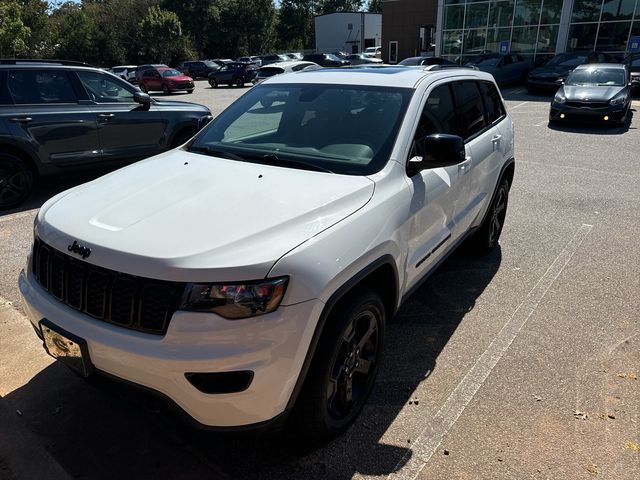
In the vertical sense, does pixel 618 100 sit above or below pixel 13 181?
below

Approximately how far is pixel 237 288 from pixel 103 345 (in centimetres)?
64

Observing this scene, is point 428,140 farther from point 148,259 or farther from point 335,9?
point 335,9

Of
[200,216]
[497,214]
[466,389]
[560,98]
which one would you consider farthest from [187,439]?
[560,98]

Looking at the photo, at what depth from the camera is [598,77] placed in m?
13.9

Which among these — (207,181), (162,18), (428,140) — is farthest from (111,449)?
(162,18)

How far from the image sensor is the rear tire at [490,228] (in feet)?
16.0

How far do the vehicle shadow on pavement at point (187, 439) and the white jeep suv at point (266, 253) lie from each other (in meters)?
0.16

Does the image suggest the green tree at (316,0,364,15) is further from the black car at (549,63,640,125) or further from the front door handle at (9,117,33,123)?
the front door handle at (9,117,33,123)

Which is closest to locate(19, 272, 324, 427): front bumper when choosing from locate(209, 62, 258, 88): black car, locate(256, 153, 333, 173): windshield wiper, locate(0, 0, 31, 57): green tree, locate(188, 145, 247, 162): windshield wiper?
locate(256, 153, 333, 173): windshield wiper

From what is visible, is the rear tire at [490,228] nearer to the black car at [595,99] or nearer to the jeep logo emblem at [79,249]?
the jeep logo emblem at [79,249]

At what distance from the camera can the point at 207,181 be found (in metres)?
2.88

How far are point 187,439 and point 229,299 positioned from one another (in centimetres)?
111

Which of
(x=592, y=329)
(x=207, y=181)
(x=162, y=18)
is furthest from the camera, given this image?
(x=162, y=18)

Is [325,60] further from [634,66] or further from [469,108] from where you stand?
[469,108]
